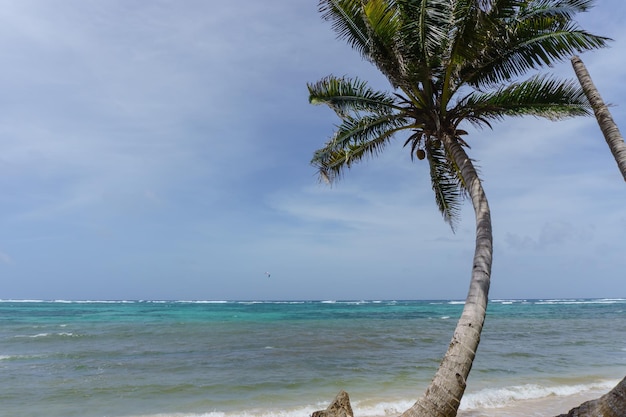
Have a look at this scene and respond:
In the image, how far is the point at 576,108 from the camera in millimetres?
7965

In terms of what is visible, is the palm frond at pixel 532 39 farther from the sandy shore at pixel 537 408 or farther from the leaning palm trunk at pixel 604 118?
the sandy shore at pixel 537 408

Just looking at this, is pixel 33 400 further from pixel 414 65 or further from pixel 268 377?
pixel 414 65

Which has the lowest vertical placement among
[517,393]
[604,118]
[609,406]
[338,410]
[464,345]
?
[517,393]

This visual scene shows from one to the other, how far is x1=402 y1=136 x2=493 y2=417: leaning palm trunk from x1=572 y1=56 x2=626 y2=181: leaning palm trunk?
1.86 meters

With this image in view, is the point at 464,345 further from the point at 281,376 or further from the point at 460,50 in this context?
the point at 281,376

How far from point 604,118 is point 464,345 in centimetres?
404

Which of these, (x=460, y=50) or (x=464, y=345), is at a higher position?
(x=460, y=50)

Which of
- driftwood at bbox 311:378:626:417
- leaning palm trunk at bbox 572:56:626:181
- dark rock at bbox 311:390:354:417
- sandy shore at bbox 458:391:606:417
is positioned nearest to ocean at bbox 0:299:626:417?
sandy shore at bbox 458:391:606:417

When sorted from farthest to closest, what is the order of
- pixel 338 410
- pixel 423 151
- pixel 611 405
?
pixel 423 151 < pixel 338 410 < pixel 611 405

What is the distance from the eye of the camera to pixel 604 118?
6.65 metres

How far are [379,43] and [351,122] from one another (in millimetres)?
1961

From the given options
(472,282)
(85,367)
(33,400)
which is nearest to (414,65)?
(472,282)

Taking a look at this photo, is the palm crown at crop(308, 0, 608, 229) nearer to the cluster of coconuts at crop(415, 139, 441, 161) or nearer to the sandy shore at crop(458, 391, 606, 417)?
the cluster of coconuts at crop(415, 139, 441, 161)

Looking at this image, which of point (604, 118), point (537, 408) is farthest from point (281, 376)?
point (604, 118)
